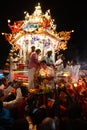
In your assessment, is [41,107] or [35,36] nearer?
[41,107]

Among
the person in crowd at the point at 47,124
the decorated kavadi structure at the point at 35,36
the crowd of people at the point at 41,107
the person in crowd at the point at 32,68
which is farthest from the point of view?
the decorated kavadi structure at the point at 35,36

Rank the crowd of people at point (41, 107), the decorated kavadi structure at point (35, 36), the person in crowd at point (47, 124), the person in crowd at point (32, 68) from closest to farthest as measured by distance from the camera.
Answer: the person in crowd at point (47, 124), the crowd of people at point (41, 107), the person in crowd at point (32, 68), the decorated kavadi structure at point (35, 36)

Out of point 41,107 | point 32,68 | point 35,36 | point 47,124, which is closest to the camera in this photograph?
point 47,124

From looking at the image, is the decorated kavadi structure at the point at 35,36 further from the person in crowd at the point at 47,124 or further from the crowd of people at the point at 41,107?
the person in crowd at the point at 47,124

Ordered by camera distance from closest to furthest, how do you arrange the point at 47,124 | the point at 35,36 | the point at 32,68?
the point at 47,124, the point at 32,68, the point at 35,36

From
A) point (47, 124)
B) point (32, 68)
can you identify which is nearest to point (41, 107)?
point (47, 124)

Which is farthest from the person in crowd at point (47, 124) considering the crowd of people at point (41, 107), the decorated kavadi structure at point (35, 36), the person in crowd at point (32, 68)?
the decorated kavadi structure at point (35, 36)

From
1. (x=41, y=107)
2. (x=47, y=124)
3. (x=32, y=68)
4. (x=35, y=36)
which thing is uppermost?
(x=35, y=36)

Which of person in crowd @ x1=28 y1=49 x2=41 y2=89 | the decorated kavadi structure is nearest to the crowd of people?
person in crowd @ x1=28 y1=49 x2=41 y2=89

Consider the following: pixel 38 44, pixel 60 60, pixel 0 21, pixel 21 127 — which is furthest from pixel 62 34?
pixel 0 21

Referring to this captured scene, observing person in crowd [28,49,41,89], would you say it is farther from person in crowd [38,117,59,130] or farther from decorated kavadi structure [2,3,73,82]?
person in crowd [38,117,59,130]

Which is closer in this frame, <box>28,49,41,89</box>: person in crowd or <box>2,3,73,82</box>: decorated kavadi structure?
<box>28,49,41,89</box>: person in crowd

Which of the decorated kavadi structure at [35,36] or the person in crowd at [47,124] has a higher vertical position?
the decorated kavadi structure at [35,36]

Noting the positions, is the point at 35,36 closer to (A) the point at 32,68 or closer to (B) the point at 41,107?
(A) the point at 32,68
